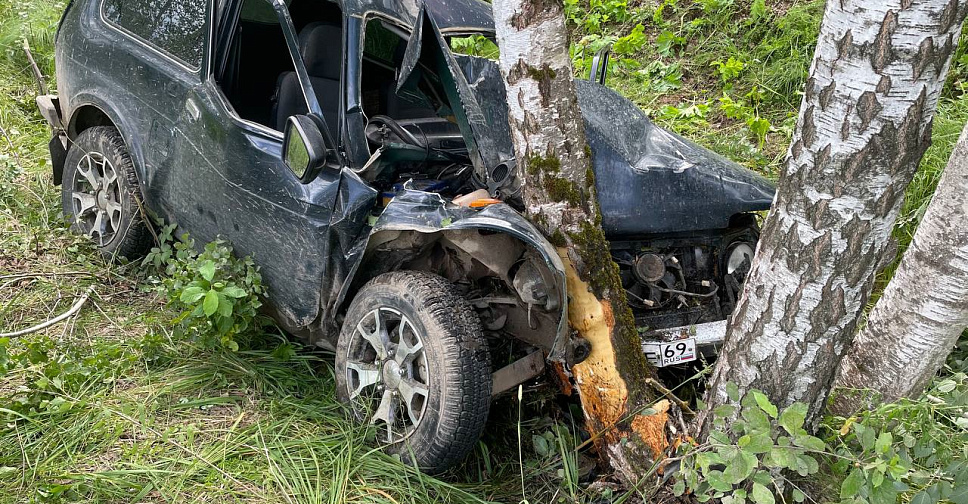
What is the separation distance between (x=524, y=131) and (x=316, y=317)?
48.0 inches

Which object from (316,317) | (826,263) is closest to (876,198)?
(826,263)

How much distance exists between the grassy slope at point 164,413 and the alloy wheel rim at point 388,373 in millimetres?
115

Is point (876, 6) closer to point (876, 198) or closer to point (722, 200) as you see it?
point (876, 198)

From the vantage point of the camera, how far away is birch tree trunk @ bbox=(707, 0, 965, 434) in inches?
78.8

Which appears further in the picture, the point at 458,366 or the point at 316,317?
the point at 316,317

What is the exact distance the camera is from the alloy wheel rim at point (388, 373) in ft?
10.1

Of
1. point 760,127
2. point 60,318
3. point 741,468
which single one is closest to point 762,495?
point 741,468

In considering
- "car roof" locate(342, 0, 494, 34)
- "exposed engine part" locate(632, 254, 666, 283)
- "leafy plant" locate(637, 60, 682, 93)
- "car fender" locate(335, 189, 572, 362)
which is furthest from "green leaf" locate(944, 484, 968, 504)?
"leafy plant" locate(637, 60, 682, 93)

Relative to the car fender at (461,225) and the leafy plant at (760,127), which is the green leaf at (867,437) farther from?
the leafy plant at (760,127)

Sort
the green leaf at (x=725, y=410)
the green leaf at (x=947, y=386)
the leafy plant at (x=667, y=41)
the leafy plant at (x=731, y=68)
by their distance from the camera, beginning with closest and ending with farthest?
the green leaf at (x=725, y=410) → the green leaf at (x=947, y=386) → the leafy plant at (x=731, y=68) → the leafy plant at (x=667, y=41)

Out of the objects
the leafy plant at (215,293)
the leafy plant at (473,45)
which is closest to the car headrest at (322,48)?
the leafy plant at (473,45)

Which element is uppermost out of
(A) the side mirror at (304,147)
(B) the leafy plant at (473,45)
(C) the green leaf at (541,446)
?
(A) the side mirror at (304,147)

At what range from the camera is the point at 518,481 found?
3.22 m

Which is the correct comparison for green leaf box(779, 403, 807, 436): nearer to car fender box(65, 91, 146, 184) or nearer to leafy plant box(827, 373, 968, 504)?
leafy plant box(827, 373, 968, 504)
